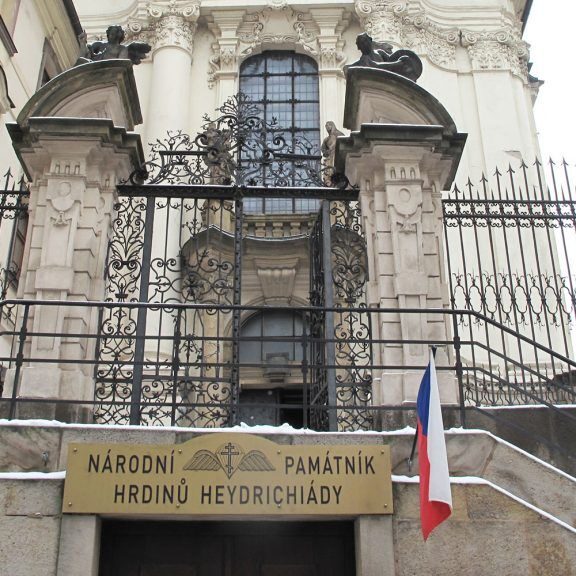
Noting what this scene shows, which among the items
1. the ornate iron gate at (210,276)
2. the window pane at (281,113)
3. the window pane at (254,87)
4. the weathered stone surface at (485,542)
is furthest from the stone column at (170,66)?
the weathered stone surface at (485,542)

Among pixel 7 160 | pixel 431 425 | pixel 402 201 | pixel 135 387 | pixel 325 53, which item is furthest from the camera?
pixel 325 53

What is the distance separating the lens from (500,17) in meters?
19.8

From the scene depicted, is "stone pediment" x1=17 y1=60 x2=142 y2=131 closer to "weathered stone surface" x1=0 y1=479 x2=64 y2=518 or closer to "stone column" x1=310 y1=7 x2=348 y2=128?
"weathered stone surface" x1=0 y1=479 x2=64 y2=518

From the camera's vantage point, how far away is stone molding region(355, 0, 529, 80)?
1909 cm

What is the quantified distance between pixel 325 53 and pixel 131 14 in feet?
17.1

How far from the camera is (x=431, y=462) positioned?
5523mm

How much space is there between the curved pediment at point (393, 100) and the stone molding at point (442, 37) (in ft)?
34.2

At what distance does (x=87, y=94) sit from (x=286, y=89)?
34.9 feet

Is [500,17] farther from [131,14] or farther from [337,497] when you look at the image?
[337,497]

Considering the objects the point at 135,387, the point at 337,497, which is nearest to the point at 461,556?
the point at 337,497

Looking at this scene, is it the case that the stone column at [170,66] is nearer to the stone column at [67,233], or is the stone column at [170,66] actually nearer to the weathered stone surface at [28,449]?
the stone column at [67,233]

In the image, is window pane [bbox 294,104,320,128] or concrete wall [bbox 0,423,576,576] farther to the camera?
window pane [bbox 294,104,320,128]

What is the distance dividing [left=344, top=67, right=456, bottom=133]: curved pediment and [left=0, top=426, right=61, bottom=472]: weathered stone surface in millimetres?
5318

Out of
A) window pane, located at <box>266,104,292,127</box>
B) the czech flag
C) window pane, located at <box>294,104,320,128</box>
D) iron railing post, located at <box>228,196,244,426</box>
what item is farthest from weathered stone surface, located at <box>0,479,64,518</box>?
window pane, located at <box>294,104,320,128</box>
